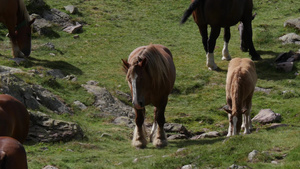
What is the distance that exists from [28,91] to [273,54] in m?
11.4

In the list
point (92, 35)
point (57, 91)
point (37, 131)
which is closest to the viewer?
point (37, 131)

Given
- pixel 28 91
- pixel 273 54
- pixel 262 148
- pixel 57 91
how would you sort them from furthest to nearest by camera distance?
pixel 273 54, pixel 57 91, pixel 28 91, pixel 262 148

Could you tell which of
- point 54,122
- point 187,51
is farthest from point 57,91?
point 187,51

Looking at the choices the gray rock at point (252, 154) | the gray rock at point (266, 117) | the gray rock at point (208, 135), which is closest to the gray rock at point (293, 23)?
the gray rock at point (266, 117)

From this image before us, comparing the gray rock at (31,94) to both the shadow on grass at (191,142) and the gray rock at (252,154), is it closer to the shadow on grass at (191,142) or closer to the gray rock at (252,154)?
the shadow on grass at (191,142)

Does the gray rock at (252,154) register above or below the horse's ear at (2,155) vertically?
below

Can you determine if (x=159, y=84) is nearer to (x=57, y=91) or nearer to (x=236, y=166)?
(x=236, y=166)

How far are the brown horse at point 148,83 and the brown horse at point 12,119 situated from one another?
2949 mm

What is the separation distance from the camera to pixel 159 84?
12.4m

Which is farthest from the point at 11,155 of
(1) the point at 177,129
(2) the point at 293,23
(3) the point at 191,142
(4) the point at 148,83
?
(2) the point at 293,23

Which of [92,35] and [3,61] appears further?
[92,35]

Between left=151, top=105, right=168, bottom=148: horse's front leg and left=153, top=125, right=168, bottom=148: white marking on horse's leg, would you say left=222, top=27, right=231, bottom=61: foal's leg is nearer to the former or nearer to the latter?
left=151, top=105, right=168, bottom=148: horse's front leg

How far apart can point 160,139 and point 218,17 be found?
834 cm

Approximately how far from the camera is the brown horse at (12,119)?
873 centimetres
